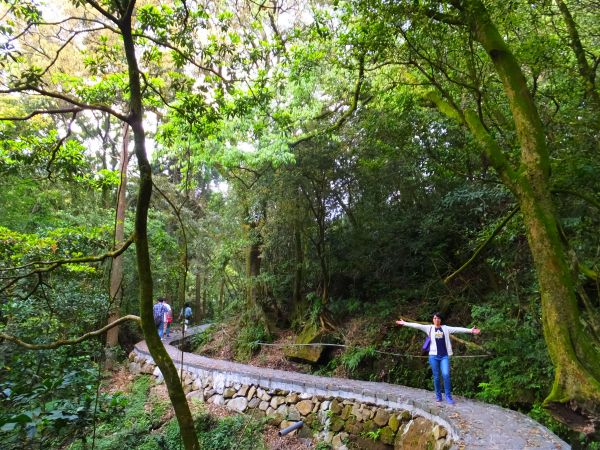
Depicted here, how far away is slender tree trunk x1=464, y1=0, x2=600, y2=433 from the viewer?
367 cm

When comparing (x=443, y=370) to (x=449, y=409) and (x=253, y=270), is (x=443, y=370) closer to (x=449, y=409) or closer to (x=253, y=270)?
(x=449, y=409)

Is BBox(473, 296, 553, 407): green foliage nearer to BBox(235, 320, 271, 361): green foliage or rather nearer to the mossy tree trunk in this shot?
the mossy tree trunk

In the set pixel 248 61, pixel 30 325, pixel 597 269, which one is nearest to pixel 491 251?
pixel 597 269

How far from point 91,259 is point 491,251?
7977mm

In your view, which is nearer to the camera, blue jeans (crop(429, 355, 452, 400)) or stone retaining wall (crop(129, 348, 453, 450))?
stone retaining wall (crop(129, 348, 453, 450))

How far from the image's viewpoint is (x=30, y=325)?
21.3 ft

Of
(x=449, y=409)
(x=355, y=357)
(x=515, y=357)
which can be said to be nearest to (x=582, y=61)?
(x=515, y=357)

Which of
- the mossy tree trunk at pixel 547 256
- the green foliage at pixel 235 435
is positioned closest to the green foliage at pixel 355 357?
the green foliage at pixel 235 435

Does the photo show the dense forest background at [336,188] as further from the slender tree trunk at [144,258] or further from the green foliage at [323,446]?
the green foliage at [323,446]

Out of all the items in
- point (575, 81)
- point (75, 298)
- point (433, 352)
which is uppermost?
point (575, 81)

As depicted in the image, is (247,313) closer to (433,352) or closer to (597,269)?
(433,352)

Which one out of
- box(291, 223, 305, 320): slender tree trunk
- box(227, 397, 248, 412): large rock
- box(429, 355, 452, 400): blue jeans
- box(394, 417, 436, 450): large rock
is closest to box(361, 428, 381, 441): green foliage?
box(394, 417, 436, 450): large rock

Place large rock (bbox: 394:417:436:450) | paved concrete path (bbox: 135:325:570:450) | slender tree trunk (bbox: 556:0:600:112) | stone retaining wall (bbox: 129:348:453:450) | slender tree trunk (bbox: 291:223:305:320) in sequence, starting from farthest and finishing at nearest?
slender tree trunk (bbox: 291:223:305:320)
stone retaining wall (bbox: 129:348:453:450)
large rock (bbox: 394:417:436:450)
slender tree trunk (bbox: 556:0:600:112)
paved concrete path (bbox: 135:325:570:450)

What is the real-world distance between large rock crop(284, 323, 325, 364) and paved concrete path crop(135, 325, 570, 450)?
64cm
